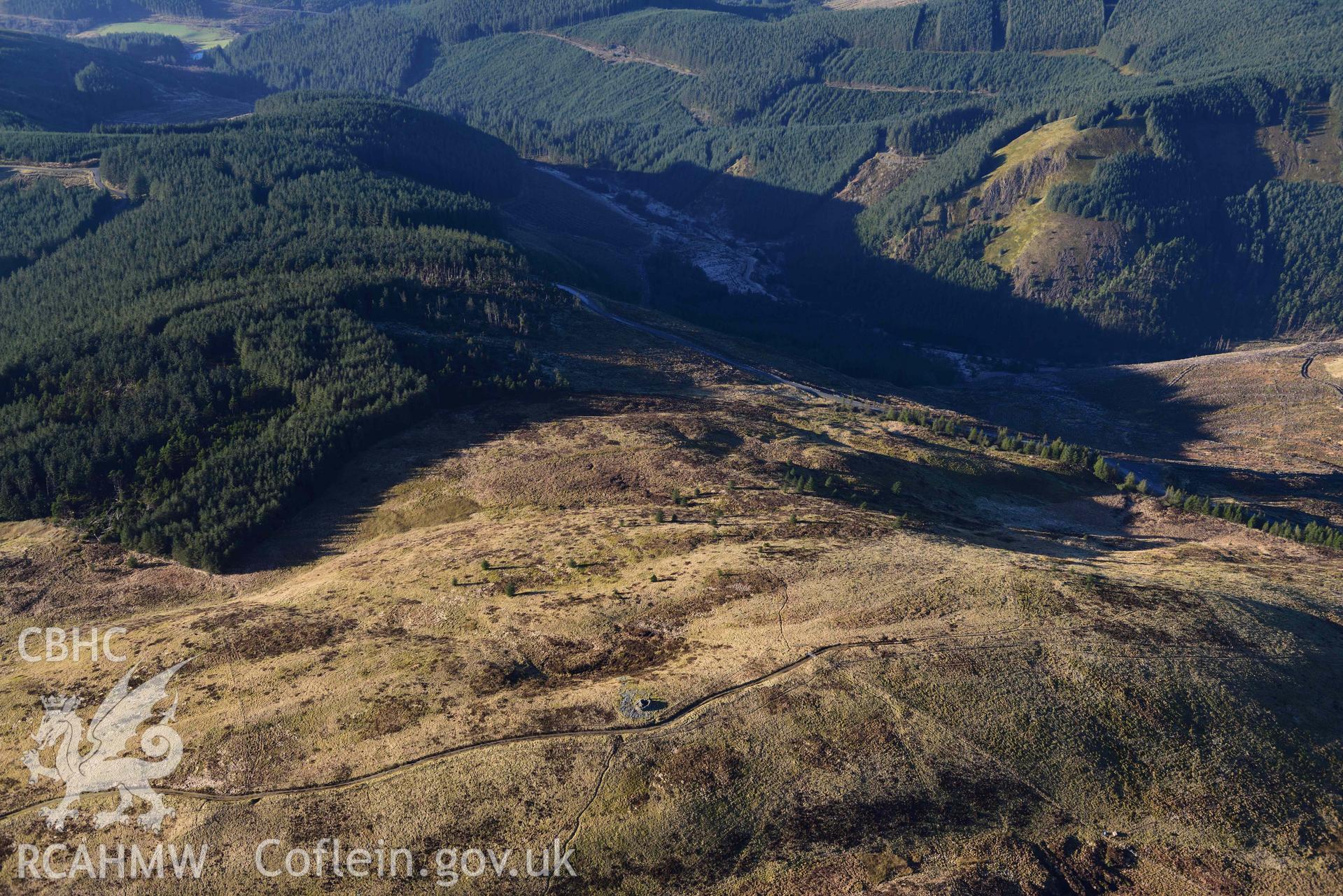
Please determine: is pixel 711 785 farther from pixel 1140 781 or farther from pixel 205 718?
pixel 205 718

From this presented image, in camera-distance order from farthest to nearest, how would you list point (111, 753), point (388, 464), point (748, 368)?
1. point (748, 368)
2. point (388, 464)
3. point (111, 753)

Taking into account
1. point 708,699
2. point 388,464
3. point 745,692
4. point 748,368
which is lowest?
point 388,464

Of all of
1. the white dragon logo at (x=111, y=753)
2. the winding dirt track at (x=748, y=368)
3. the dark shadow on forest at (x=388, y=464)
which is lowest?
the white dragon logo at (x=111, y=753)

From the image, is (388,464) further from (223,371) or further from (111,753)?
(111,753)

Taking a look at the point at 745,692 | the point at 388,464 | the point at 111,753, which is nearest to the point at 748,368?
the point at 388,464

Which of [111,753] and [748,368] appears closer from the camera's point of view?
[111,753]

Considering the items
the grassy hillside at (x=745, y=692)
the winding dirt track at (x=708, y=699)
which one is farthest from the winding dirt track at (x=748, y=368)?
the winding dirt track at (x=708, y=699)

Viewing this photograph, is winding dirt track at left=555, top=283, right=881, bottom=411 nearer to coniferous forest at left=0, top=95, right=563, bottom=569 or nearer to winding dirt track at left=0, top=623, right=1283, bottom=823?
coniferous forest at left=0, top=95, right=563, bottom=569

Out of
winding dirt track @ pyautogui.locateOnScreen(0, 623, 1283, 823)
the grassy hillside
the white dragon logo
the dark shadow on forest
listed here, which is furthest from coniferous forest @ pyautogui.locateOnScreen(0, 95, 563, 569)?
winding dirt track @ pyautogui.locateOnScreen(0, 623, 1283, 823)

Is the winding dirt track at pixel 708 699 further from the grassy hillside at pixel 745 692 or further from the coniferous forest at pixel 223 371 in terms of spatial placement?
the coniferous forest at pixel 223 371

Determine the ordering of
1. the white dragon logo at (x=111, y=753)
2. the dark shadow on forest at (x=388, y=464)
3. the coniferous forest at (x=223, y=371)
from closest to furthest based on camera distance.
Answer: the white dragon logo at (x=111, y=753), the dark shadow on forest at (x=388, y=464), the coniferous forest at (x=223, y=371)
